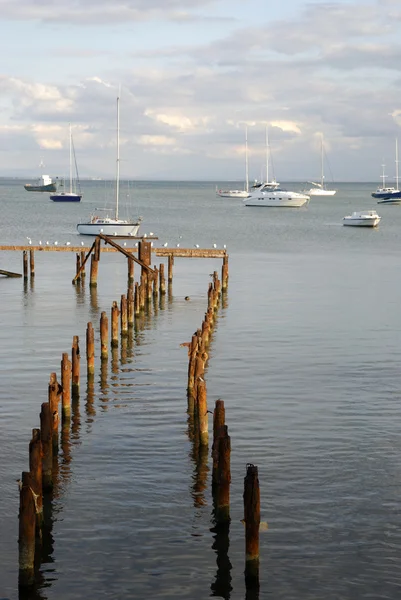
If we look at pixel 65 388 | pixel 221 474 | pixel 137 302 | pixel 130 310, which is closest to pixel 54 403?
pixel 65 388

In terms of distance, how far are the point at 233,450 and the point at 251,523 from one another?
7752mm

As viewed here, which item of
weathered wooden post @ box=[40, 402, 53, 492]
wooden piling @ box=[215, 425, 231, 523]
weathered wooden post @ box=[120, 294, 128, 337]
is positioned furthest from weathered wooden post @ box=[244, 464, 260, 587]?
weathered wooden post @ box=[120, 294, 128, 337]

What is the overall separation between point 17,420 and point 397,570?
1295 centimetres

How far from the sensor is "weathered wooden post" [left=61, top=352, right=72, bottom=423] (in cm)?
2825

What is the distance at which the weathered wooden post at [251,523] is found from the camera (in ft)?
58.9

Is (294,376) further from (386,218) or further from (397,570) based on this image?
(386,218)

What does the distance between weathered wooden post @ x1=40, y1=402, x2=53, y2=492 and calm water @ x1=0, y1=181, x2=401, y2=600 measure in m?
0.33

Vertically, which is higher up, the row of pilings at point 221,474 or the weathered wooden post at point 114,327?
the weathered wooden post at point 114,327

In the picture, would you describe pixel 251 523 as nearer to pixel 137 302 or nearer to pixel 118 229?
pixel 137 302

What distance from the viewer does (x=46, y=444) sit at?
22828mm

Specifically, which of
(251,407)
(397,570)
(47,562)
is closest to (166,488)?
(47,562)

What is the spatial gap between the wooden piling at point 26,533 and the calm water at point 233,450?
31 centimetres

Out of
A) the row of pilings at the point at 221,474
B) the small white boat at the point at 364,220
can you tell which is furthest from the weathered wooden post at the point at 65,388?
the small white boat at the point at 364,220

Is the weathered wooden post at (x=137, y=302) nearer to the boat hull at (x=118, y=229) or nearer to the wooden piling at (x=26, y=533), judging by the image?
the wooden piling at (x=26, y=533)
